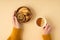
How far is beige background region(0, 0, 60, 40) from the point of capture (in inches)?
60.1

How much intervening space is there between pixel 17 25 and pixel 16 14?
0.11 meters

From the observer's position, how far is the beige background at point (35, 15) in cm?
153

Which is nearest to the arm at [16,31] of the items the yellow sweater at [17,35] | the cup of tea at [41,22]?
the yellow sweater at [17,35]

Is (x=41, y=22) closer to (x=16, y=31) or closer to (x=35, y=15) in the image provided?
(x=35, y=15)

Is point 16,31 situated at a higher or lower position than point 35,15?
lower

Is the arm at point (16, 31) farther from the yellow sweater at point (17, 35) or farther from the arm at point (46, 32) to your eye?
the arm at point (46, 32)

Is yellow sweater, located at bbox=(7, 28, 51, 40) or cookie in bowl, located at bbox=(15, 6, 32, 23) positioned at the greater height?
cookie in bowl, located at bbox=(15, 6, 32, 23)

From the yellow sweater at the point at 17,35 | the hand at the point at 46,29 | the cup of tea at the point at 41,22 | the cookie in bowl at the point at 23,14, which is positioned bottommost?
the yellow sweater at the point at 17,35

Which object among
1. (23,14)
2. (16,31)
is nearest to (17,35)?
(16,31)

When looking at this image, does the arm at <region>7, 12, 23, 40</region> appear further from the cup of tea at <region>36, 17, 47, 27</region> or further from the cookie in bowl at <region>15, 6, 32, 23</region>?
the cup of tea at <region>36, 17, 47, 27</region>

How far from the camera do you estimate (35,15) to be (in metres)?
1.55

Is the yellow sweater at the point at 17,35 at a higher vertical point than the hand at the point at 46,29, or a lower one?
lower

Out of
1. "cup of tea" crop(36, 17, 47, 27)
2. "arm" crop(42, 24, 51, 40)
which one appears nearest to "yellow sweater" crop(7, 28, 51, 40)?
"arm" crop(42, 24, 51, 40)

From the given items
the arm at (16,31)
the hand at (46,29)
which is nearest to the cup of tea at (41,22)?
the hand at (46,29)
